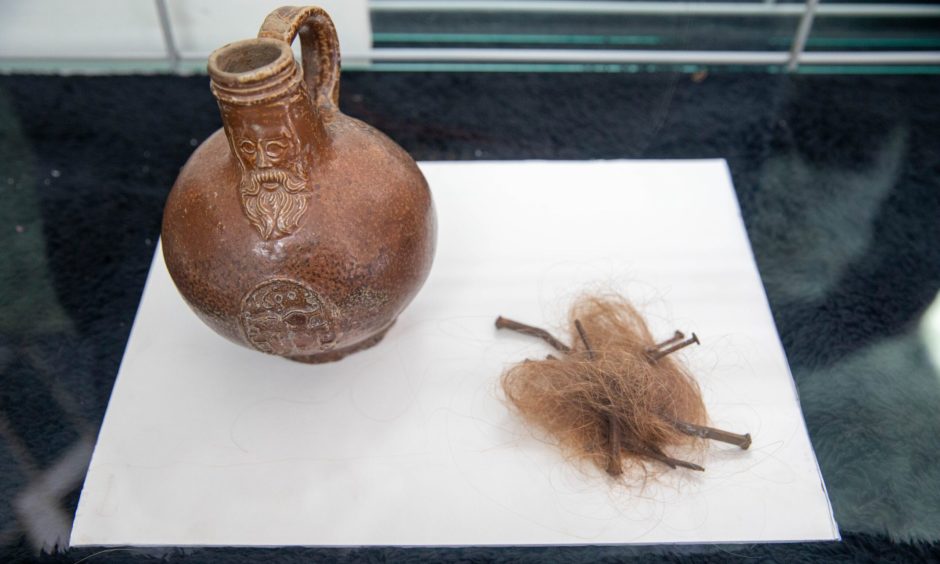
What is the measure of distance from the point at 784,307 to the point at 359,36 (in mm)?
1093

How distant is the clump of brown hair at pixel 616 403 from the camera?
4.74ft

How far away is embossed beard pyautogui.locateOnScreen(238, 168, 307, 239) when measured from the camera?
1.27 m

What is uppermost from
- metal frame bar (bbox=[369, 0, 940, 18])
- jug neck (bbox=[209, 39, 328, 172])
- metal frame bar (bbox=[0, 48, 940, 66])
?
jug neck (bbox=[209, 39, 328, 172])

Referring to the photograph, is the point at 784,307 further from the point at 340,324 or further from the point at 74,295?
the point at 74,295

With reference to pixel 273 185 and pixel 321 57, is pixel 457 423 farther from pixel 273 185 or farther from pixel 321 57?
pixel 321 57

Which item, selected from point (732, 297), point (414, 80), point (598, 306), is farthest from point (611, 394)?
point (414, 80)

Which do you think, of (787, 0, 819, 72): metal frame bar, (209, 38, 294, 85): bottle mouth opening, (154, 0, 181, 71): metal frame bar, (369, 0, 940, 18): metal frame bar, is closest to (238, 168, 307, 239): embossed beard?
(209, 38, 294, 85): bottle mouth opening

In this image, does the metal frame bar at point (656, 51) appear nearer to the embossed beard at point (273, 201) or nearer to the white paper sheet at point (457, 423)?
the white paper sheet at point (457, 423)

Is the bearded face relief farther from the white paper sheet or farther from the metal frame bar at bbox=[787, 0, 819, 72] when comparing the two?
the metal frame bar at bbox=[787, 0, 819, 72]

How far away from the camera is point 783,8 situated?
2.27 metres

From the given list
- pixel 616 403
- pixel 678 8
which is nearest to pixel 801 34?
pixel 678 8

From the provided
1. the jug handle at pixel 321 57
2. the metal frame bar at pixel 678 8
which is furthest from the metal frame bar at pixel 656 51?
the jug handle at pixel 321 57

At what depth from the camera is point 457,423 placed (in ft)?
4.96

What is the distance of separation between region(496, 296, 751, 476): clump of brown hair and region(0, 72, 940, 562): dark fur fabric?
17cm
